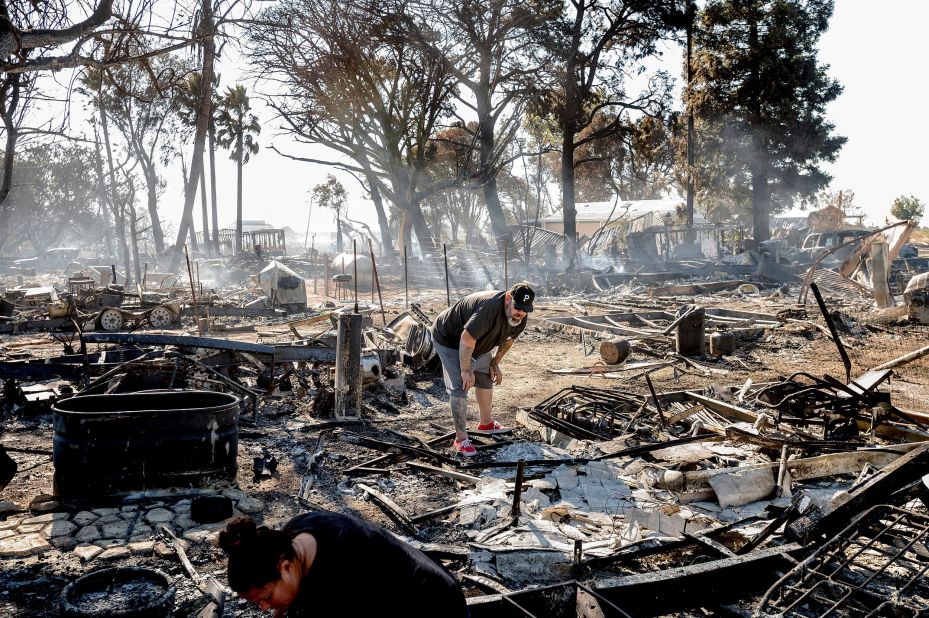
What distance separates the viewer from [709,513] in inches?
199

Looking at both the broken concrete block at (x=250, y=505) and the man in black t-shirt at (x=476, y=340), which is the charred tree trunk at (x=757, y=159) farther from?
the broken concrete block at (x=250, y=505)

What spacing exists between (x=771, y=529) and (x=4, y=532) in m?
5.08

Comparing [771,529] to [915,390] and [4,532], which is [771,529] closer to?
[4,532]

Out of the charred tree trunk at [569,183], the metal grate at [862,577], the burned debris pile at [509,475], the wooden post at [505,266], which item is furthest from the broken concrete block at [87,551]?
the charred tree trunk at [569,183]

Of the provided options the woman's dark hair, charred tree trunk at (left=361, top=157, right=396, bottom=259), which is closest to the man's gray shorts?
the woman's dark hair

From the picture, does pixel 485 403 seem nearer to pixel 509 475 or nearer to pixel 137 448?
pixel 509 475

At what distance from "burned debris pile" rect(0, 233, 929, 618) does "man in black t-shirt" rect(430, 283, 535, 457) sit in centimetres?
36

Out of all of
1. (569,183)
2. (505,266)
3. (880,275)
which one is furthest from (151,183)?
(880,275)

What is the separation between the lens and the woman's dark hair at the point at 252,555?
210 cm

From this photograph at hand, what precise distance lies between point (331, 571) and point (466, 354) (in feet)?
13.6

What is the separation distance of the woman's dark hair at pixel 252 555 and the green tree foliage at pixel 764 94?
119ft

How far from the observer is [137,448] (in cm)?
522

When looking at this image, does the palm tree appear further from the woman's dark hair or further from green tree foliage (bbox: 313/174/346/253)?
the woman's dark hair

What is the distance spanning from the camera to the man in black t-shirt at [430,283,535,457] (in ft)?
20.6
